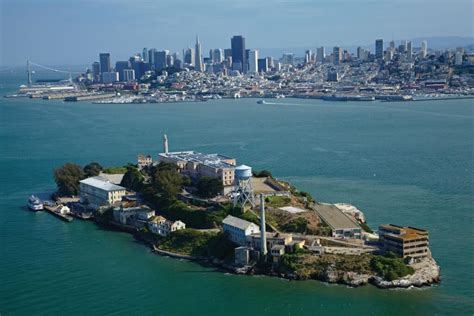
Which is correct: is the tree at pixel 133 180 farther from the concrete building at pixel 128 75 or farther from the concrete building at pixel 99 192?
the concrete building at pixel 128 75

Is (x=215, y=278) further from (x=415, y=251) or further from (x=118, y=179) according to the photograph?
(x=118, y=179)

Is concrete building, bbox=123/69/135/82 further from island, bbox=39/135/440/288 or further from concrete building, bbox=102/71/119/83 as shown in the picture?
island, bbox=39/135/440/288

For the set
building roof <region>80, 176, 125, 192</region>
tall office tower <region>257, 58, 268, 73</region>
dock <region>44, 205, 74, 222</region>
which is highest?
tall office tower <region>257, 58, 268, 73</region>

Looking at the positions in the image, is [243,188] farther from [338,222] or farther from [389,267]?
[389,267]

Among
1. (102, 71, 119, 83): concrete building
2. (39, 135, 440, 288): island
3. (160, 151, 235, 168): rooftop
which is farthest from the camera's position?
(102, 71, 119, 83): concrete building

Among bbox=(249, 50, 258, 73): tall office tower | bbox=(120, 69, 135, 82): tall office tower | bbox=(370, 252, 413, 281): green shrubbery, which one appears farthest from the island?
bbox=(249, 50, 258, 73): tall office tower

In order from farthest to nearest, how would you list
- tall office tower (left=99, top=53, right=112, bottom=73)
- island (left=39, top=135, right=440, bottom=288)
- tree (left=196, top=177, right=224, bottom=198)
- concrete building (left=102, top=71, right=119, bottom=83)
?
tall office tower (left=99, top=53, right=112, bottom=73), concrete building (left=102, top=71, right=119, bottom=83), tree (left=196, top=177, right=224, bottom=198), island (left=39, top=135, right=440, bottom=288)

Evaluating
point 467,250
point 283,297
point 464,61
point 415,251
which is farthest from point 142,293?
point 464,61
